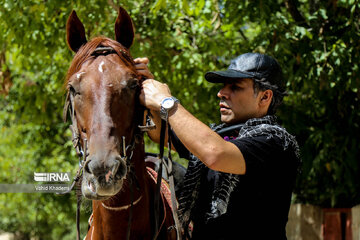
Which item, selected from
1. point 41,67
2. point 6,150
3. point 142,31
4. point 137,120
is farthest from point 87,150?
point 6,150

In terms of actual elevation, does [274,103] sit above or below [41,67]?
above

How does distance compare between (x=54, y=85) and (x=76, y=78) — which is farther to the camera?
(x=54, y=85)

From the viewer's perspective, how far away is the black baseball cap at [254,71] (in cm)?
274

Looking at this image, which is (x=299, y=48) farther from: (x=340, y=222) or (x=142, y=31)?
(x=340, y=222)

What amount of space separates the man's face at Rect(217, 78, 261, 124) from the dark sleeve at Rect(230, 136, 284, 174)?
277 millimetres

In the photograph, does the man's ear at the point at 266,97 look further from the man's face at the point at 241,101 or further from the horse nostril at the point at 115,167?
the horse nostril at the point at 115,167

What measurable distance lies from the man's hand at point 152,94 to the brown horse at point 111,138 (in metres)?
0.04

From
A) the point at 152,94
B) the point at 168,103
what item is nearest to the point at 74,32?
the point at 152,94

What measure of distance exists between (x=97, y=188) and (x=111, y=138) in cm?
24

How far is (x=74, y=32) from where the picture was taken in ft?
9.23

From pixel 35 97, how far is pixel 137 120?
5.89 metres

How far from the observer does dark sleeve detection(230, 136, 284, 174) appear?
7.92ft

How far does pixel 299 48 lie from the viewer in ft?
20.2

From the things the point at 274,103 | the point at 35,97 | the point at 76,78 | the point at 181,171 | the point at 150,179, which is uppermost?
the point at 76,78
